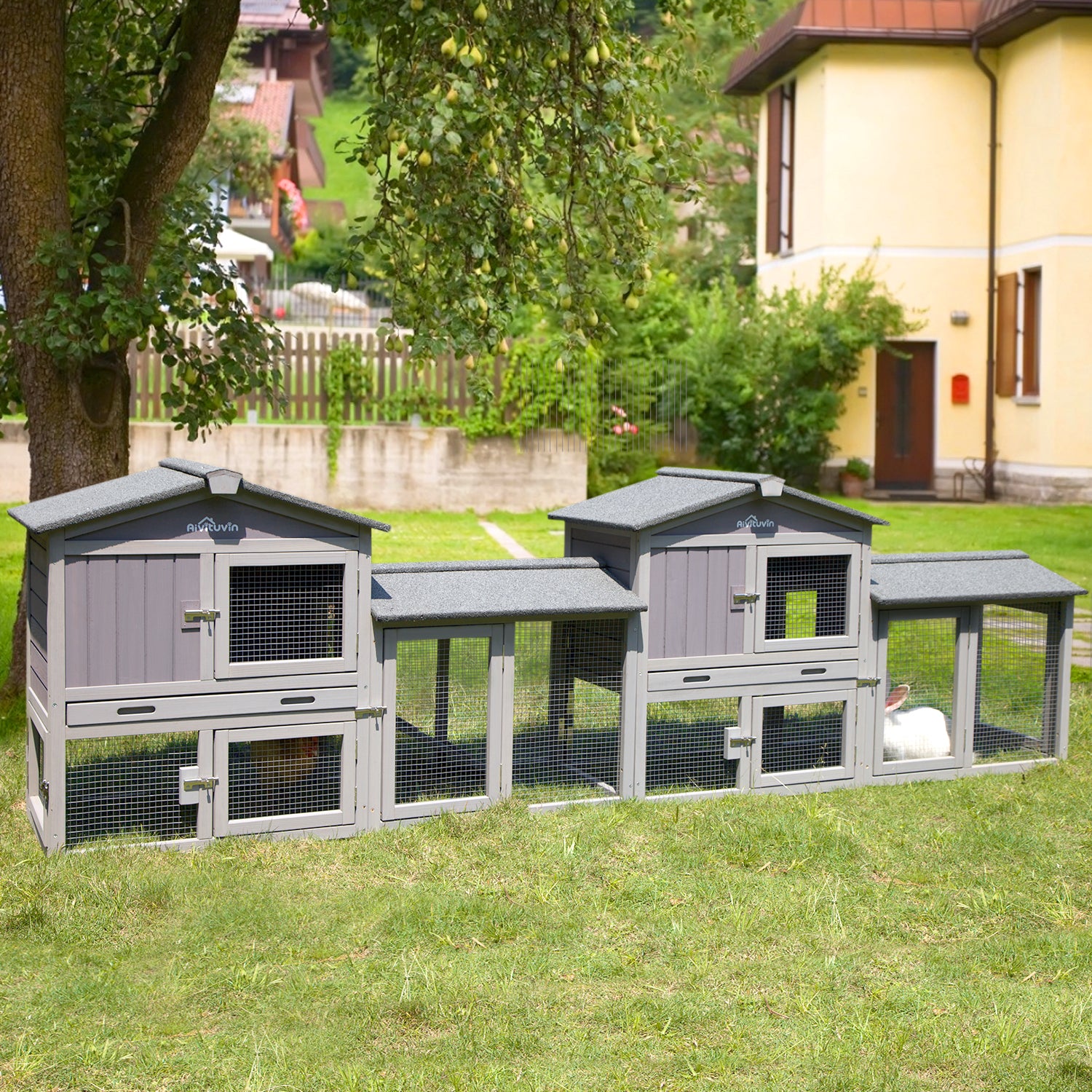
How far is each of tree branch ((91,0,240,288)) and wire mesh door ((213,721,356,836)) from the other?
3.32 m

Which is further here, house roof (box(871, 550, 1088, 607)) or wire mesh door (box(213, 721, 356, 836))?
house roof (box(871, 550, 1088, 607))

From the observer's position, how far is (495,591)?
6.11 m

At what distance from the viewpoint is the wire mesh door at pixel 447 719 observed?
597 cm

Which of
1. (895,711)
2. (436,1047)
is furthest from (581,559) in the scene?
(436,1047)

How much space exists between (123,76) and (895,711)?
5883mm

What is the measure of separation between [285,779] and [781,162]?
19041mm

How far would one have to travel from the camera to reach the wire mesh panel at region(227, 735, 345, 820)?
5.77m

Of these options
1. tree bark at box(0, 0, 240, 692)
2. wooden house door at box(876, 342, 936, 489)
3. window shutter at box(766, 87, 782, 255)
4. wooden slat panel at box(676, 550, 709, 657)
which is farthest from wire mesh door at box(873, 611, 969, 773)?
window shutter at box(766, 87, 782, 255)

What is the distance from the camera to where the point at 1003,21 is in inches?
771

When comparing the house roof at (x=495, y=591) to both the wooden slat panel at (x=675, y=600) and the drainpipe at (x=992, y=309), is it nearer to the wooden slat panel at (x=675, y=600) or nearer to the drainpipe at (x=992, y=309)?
the wooden slat panel at (x=675, y=600)

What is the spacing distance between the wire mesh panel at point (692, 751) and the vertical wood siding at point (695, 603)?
0.27m

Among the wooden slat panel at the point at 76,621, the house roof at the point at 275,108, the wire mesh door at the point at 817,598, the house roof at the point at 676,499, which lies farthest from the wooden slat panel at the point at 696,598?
the house roof at the point at 275,108

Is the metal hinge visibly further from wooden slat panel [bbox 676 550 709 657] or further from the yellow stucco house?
the yellow stucco house

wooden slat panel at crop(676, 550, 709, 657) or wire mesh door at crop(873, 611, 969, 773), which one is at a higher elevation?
wooden slat panel at crop(676, 550, 709, 657)
